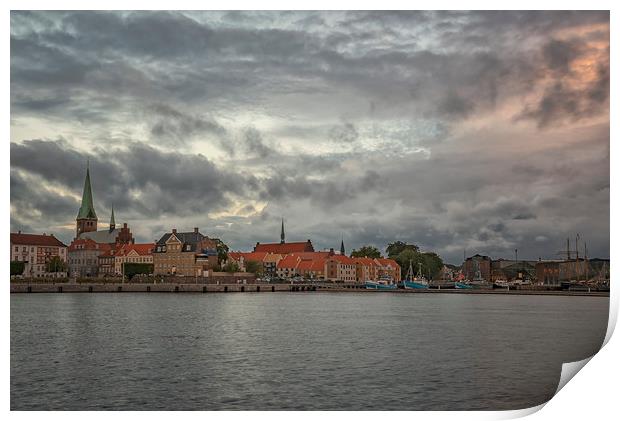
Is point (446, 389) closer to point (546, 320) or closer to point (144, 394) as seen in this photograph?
point (144, 394)

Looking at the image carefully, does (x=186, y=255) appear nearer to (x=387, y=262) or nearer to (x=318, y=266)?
(x=318, y=266)

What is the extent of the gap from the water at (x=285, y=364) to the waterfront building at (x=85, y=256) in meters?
28.0

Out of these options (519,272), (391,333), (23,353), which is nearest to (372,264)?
(519,272)

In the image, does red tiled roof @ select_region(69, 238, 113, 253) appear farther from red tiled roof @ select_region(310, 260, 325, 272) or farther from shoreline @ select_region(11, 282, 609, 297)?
red tiled roof @ select_region(310, 260, 325, 272)

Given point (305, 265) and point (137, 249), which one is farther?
point (305, 265)

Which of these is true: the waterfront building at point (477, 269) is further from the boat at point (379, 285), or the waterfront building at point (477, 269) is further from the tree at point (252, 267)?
the tree at point (252, 267)

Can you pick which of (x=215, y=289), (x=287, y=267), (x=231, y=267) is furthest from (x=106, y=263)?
(x=287, y=267)

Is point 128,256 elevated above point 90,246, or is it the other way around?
point 90,246

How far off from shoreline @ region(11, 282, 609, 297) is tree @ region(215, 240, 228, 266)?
291 cm

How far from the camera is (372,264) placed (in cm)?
6025

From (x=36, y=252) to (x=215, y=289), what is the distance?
13.0 meters

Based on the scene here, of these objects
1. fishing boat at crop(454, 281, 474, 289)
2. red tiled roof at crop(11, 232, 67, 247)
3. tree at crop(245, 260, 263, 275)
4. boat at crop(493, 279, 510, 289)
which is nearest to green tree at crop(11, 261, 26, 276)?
red tiled roof at crop(11, 232, 67, 247)

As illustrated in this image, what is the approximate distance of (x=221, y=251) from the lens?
164 feet
